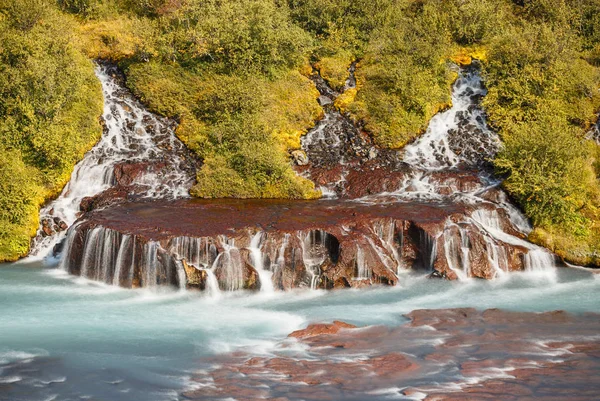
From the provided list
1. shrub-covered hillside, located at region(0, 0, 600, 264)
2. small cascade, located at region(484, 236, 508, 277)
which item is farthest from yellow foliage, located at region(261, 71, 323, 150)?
small cascade, located at region(484, 236, 508, 277)

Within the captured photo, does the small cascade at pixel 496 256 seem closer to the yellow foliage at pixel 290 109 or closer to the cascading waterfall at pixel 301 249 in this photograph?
the cascading waterfall at pixel 301 249

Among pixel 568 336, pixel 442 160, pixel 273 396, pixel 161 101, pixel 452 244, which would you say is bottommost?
pixel 273 396

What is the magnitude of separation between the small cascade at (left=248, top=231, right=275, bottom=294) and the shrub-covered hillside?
671cm

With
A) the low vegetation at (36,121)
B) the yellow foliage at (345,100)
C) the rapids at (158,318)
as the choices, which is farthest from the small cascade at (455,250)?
the low vegetation at (36,121)

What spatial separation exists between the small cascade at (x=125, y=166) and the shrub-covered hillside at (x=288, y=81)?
67cm

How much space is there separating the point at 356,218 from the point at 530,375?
10.7 metres

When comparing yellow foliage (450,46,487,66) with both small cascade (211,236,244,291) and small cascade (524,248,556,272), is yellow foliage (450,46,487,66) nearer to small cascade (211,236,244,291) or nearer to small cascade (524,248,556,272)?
small cascade (524,248,556,272)

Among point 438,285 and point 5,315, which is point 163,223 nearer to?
point 5,315

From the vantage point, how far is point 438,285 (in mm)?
22062

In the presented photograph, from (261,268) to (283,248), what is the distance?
1.03m

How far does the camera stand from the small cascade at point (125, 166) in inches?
1046

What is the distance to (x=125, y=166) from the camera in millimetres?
28906

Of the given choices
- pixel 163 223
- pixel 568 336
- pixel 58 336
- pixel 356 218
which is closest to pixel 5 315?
pixel 58 336

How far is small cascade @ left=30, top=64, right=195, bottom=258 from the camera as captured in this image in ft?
87.2
